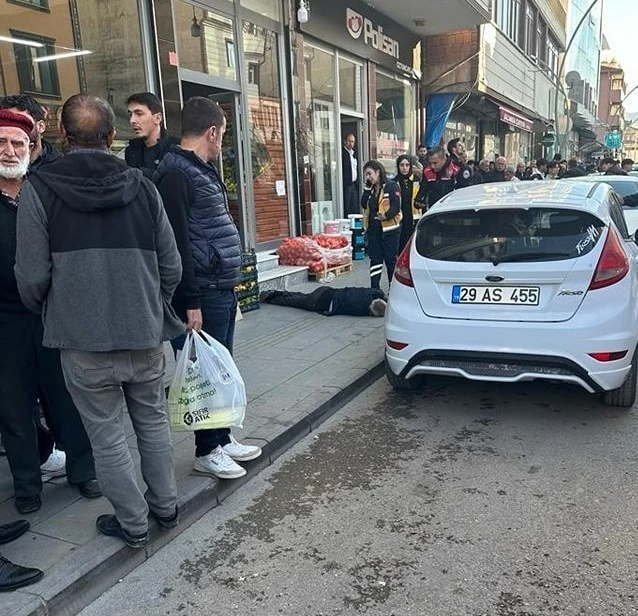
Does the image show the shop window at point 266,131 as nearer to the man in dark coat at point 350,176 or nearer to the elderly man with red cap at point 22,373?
the man in dark coat at point 350,176

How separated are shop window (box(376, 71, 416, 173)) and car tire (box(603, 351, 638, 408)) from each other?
10316 mm

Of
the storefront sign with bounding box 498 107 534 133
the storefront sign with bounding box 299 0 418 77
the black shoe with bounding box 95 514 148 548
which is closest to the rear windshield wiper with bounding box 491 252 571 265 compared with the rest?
the black shoe with bounding box 95 514 148 548

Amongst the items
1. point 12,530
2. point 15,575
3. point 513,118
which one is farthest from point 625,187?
point 513,118

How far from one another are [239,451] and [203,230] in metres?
1.33

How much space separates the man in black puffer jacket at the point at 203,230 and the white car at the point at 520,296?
5.02 feet

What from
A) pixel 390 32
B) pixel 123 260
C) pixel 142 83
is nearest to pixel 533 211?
pixel 123 260

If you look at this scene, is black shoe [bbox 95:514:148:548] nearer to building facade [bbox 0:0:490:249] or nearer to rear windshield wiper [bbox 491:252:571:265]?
rear windshield wiper [bbox 491:252:571:265]

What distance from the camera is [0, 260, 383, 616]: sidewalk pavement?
2631mm

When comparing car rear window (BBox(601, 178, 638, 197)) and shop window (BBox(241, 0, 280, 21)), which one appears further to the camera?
car rear window (BBox(601, 178, 638, 197))

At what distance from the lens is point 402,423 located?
4.45 m

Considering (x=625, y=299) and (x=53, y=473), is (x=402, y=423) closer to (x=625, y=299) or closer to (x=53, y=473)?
(x=625, y=299)

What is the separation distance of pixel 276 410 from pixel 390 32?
11.7 meters

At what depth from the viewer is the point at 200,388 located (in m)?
3.18

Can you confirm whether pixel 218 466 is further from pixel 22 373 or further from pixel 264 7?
pixel 264 7
